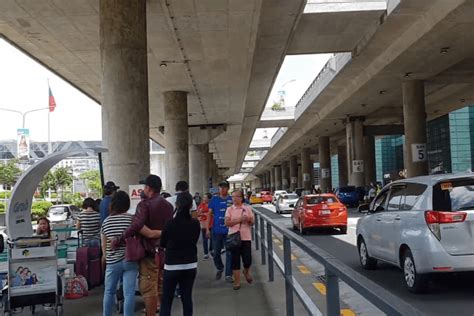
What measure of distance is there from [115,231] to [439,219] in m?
4.88

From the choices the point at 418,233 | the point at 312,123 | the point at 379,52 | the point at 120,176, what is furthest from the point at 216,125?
the point at 418,233

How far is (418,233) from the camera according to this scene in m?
8.77

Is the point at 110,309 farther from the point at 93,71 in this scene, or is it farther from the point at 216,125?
the point at 216,125

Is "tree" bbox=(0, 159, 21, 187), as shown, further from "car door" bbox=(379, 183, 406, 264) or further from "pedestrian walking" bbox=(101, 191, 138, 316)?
"pedestrian walking" bbox=(101, 191, 138, 316)

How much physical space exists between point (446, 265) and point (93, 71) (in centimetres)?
1650

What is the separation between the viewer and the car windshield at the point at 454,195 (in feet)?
28.5

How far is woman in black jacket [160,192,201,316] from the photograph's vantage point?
19.9 ft

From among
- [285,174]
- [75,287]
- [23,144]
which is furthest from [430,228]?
[285,174]

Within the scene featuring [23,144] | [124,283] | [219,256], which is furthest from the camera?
[23,144]

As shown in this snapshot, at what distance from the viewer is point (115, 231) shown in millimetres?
6449

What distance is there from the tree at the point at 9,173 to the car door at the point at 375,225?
2011 inches

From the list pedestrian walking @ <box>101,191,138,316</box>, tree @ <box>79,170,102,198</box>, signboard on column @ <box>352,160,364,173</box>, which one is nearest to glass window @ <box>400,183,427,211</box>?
pedestrian walking @ <box>101,191,138,316</box>

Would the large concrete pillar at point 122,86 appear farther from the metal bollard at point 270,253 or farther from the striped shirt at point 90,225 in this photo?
the metal bollard at point 270,253

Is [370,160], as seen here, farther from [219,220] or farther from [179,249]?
[179,249]
